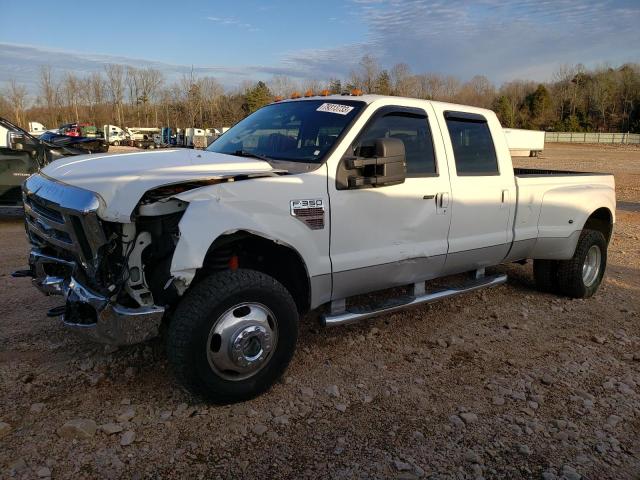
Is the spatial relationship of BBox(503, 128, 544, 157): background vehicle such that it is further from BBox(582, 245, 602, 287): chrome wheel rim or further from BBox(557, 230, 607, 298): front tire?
BBox(582, 245, 602, 287): chrome wheel rim

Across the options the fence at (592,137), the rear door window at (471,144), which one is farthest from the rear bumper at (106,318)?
the fence at (592,137)

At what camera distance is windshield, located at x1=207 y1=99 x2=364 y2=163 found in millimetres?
3842

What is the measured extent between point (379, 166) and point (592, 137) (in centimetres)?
7167

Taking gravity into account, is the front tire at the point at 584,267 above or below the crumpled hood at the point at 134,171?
below

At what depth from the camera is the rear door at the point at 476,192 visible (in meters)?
4.41

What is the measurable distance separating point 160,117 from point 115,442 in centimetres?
7431

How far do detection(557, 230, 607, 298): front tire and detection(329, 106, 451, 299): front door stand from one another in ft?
6.41

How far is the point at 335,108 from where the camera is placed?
407 centimetres

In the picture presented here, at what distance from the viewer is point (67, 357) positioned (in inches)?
150

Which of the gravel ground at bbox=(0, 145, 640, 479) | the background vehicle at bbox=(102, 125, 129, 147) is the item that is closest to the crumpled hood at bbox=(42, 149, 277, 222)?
the gravel ground at bbox=(0, 145, 640, 479)

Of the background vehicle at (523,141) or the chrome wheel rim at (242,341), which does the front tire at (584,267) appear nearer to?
the background vehicle at (523,141)

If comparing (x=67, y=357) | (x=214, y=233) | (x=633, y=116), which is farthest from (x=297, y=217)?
(x=633, y=116)

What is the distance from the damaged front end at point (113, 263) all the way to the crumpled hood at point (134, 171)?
0.27 feet

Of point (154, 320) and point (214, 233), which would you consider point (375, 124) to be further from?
point (154, 320)
